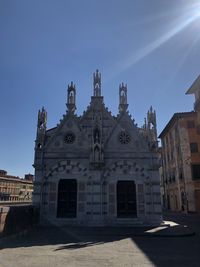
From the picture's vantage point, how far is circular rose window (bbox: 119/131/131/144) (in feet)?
77.2

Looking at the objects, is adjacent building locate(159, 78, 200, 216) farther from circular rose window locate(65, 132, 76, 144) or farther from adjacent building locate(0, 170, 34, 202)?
adjacent building locate(0, 170, 34, 202)

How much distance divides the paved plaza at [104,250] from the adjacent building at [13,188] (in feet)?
228

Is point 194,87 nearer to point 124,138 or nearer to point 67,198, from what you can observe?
point 124,138

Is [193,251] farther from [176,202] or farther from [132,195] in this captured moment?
[176,202]

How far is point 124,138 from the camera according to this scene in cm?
2361

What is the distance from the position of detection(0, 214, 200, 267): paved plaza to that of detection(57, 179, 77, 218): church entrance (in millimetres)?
5190

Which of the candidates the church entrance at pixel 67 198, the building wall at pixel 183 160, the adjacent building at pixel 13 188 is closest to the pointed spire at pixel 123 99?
the church entrance at pixel 67 198

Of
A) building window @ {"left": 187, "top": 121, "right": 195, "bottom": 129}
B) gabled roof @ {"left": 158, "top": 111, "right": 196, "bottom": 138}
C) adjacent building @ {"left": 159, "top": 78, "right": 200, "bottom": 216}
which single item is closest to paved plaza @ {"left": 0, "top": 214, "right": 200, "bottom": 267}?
adjacent building @ {"left": 159, "top": 78, "right": 200, "bottom": 216}

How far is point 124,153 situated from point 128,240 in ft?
30.1

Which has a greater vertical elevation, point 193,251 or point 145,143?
point 145,143

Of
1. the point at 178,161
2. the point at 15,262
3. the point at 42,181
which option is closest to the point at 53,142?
the point at 42,181

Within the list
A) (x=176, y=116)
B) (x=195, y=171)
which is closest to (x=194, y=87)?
(x=176, y=116)

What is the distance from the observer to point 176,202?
42500mm

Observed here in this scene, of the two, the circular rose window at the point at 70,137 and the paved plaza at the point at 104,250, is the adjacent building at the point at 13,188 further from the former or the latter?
the paved plaza at the point at 104,250
